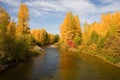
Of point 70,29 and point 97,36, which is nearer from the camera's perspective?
point 97,36

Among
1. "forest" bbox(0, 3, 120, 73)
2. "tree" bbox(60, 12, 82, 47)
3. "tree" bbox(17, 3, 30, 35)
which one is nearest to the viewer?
"forest" bbox(0, 3, 120, 73)

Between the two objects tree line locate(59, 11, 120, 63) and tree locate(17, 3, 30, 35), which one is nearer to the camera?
tree line locate(59, 11, 120, 63)

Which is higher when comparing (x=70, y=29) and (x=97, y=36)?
(x=70, y=29)

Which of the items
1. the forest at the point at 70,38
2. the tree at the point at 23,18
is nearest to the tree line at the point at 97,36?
A: the forest at the point at 70,38

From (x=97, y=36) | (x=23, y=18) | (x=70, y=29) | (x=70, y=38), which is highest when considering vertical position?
(x=23, y=18)

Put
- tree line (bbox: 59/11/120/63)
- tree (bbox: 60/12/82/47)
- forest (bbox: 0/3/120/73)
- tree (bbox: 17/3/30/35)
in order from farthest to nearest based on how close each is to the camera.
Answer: tree (bbox: 60/12/82/47) → tree (bbox: 17/3/30/35) → tree line (bbox: 59/11/120/63) → forest (bbox: 0/3/120/73)

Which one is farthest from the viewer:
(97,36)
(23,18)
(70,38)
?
(70,38)

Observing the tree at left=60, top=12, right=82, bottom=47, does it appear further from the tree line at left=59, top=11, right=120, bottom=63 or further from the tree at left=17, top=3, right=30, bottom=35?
the tree at left=17, top=3, right=30, bottom=35

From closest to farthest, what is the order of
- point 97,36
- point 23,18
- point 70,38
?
point 23,18
point 97,36
point 70,38

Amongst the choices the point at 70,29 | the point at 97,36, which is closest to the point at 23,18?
the point at 97,36

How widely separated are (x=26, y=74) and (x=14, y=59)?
7.53 metres

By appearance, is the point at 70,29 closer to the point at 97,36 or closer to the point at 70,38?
the point at 70,38

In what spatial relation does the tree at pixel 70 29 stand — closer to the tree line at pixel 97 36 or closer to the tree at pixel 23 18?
the tree line at pixel 97 36

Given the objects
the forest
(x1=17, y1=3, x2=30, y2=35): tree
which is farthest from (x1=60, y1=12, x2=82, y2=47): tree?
(x1=17, y1=3, x2=30, y2=35): tree
